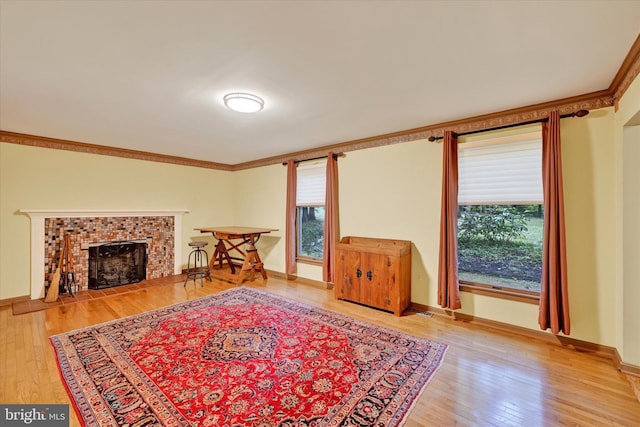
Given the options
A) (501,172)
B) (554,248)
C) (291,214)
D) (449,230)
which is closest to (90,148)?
(291,214)

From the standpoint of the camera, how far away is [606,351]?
2.49 m

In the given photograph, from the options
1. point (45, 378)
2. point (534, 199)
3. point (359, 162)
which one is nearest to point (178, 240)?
point (45, 378)

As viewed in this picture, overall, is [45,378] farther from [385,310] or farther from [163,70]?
[385,310]

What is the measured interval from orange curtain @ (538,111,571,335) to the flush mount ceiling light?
2.86 meters

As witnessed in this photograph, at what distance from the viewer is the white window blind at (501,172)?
2.86 metres

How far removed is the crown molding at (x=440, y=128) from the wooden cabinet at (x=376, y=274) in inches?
58.3

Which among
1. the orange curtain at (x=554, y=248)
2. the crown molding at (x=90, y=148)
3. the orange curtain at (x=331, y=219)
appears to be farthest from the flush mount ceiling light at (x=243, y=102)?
the crown molding at (x=90, y=148)

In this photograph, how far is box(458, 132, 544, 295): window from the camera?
2902 mm

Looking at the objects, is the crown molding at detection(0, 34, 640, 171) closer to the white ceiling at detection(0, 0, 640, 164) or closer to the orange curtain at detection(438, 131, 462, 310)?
the white ceiling at detection(0, 0, 640, 164)

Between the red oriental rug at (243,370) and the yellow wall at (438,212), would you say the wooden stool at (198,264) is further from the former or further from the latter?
the yellow wall at (438,212)

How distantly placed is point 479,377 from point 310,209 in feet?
11.8

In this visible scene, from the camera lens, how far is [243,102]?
2.60 m

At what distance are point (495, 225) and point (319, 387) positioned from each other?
8.66ft

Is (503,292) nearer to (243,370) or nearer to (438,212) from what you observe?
(438,212)
